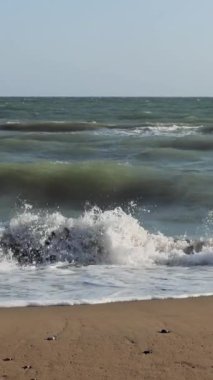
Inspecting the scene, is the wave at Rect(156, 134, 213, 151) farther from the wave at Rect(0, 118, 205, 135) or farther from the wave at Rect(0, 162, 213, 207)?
the wave at Rect(0, 162, 213, 207)

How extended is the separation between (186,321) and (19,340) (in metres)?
1.12

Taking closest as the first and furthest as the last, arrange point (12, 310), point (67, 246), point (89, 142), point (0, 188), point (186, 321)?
point (186, 321), point (12, 310), point (67, 246), point (0, 188), point (89, 142)

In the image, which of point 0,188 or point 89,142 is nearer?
point 0,188

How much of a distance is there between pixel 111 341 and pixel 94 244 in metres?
3.42

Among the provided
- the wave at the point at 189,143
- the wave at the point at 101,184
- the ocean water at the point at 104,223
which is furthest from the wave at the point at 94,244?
the wave at the point at 189,143

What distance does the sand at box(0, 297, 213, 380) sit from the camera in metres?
3.80

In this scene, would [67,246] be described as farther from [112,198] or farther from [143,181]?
[143,181]

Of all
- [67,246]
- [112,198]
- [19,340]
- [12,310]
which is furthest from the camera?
[112,198]

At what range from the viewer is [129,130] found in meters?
28.5

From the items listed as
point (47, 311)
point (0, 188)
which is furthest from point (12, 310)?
point (0, 188)

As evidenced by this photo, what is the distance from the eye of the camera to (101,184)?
13.8 m

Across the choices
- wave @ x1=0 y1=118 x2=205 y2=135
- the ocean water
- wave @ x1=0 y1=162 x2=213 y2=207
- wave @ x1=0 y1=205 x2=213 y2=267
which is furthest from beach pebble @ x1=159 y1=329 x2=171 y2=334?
wave @ x1=0 y1=118 x2=205 y2=135

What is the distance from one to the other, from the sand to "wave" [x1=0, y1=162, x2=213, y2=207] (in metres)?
6.28

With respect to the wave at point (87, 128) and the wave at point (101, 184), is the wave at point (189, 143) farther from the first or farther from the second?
the wave at point (101, 184)
